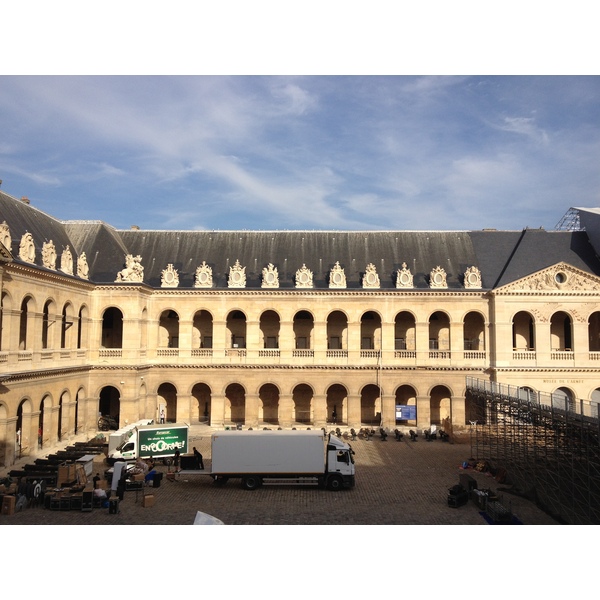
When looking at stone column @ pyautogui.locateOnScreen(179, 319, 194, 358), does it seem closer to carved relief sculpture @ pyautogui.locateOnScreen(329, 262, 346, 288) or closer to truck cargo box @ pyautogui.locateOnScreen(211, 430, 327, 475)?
carved relief sculpture @ pyautogui.locateOnScreen(329, 262, 346, 288)

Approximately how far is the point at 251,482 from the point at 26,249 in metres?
19.1

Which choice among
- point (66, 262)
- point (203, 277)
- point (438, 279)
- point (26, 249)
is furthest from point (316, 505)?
point (66, 262)

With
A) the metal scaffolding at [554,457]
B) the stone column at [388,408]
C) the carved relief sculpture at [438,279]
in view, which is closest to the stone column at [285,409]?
the stone column at [388,408]

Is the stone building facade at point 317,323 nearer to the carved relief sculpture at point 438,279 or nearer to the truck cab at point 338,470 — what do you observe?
the carved relief sculpture at point 438,279

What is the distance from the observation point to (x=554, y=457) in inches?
1033

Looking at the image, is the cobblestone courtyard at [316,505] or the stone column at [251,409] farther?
the stone column at [251,409]

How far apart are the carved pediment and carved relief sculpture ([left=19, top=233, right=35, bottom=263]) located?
114 ft

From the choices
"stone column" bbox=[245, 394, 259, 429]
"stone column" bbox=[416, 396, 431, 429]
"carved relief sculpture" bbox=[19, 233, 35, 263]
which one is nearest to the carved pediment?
"stone column" bbox=[416, 396, 431, 429]

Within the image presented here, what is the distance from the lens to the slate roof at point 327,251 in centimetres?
4581

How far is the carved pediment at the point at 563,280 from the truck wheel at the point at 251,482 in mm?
26927

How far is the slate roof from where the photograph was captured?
45.8 m

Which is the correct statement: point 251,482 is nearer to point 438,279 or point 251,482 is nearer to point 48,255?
point 48,255
